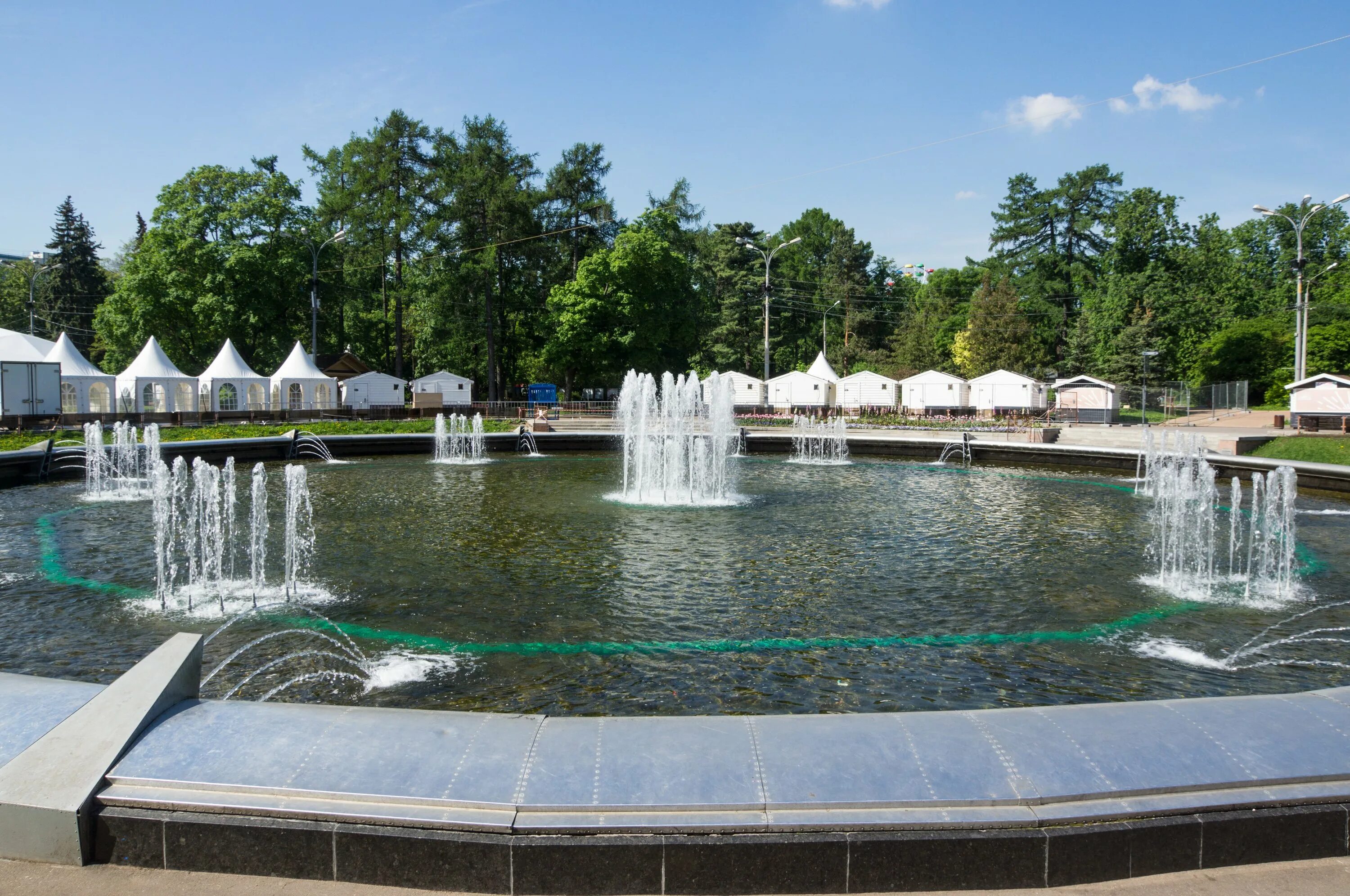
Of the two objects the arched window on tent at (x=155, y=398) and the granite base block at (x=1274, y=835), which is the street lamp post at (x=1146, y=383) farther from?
the arched window on tent at (x=155, y=398)

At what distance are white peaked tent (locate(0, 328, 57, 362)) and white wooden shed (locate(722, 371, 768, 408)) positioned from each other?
32.2 meters

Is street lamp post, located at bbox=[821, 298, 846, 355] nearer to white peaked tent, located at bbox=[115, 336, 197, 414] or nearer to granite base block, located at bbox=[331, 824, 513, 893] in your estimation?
white peaked tent, located at bbox=[115, 336, 197, 414]

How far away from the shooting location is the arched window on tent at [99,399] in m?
37.7

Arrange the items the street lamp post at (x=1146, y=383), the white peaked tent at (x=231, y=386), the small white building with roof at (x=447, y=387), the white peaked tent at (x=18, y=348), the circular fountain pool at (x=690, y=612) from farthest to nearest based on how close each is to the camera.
→ the street lamp post at (x=1146, y=383) → the small white building with roof at (x=447, y=387) → the white peaked tent at (x=231, y=386) → the white peaked tent at (x=18, y=348) → the circular fountain pool at (x=690, y=612)

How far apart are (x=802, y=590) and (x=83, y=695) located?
24.3ft

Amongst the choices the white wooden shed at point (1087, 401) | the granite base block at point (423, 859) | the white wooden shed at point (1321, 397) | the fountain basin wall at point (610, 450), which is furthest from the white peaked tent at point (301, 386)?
the white wooden shed at point (1321, 397)

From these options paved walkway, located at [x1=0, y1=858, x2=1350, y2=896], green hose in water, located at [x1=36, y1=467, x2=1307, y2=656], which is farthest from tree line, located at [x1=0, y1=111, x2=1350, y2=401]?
paved walkway, located at [x1=0, y1=858, x2=1350, y2=896]

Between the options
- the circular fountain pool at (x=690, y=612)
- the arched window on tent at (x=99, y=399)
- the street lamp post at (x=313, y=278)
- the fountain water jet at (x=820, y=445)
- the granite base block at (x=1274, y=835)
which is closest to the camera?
the granite base block at (x=1274, y=835)

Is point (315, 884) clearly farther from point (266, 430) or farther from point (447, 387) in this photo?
point (447, 387)

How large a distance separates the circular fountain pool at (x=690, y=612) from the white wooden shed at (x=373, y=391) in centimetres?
2798

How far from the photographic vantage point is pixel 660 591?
10289mm

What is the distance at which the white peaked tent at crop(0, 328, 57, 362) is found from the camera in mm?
33938

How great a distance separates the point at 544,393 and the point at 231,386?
1823cm

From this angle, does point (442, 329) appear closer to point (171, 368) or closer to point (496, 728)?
point (171, 368)
